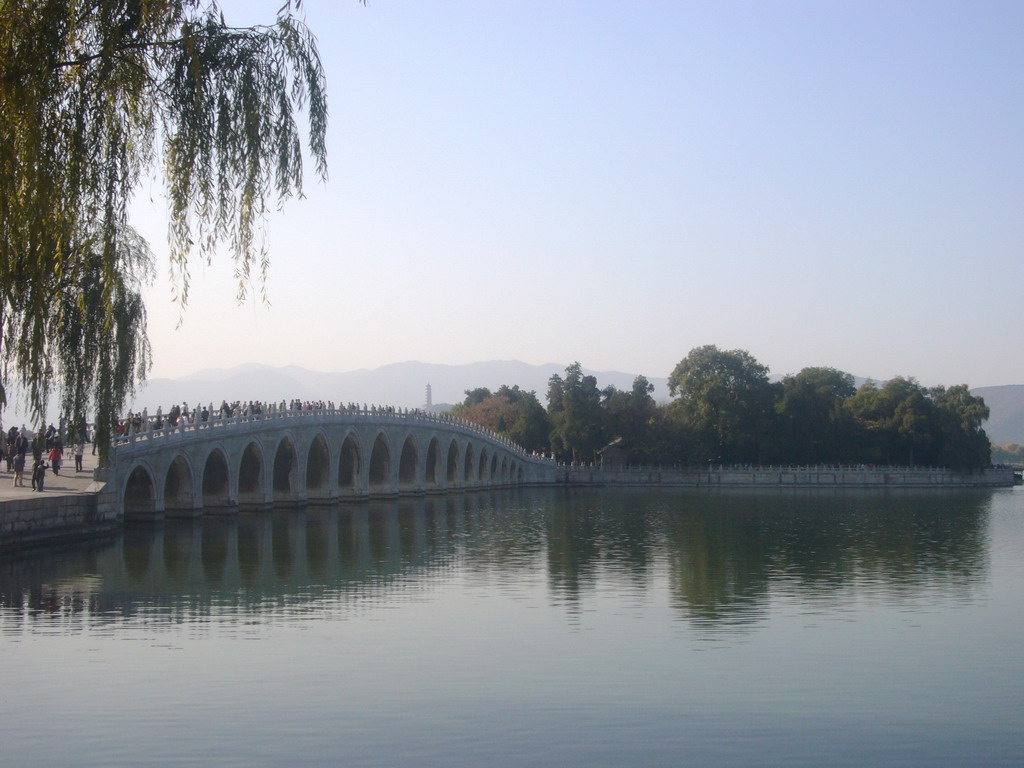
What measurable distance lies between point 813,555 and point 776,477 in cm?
4698

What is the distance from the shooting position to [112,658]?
38.3ft

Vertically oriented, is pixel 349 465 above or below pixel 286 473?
above

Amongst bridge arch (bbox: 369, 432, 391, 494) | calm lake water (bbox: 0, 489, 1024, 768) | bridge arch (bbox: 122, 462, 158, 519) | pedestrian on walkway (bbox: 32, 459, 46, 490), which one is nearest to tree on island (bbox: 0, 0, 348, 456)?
calm lake water (bbox: 0, 489, 1024, 768)

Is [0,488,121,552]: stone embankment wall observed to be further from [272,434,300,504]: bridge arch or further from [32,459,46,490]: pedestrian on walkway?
[272,434,300,504]: bridge arch

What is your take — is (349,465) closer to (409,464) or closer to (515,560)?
(409,464)

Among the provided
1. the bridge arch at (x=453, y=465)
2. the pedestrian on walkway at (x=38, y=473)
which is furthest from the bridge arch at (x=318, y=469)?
the pedestrian on walkway at (x=38, y=473)

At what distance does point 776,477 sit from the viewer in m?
69.8

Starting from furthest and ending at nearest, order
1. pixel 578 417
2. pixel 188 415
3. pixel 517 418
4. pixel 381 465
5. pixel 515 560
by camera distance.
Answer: pixel 517 418, pixel 578 417, pixel 381 465, pixel 188 415, pixel 515 560

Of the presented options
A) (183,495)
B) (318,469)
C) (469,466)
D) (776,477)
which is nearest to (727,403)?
(776,477)

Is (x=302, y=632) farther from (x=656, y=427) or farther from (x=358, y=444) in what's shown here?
Answer: (x=656, y=427)

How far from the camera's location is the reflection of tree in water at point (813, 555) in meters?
17.5

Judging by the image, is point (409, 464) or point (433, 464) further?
point (433, 464)

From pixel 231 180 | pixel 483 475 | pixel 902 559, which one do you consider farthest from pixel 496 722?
pixel 483 475

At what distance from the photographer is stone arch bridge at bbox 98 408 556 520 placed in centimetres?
2830
